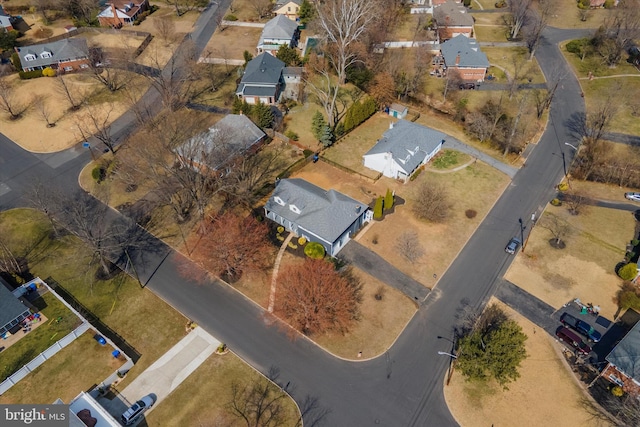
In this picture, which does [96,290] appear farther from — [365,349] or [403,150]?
[403,150]

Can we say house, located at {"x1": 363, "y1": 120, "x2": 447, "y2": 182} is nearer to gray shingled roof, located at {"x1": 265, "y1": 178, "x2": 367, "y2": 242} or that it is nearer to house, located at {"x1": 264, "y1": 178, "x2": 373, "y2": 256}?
house, located at {"x1": 264, "y1": 178, "x2": 373, "y2": 256}

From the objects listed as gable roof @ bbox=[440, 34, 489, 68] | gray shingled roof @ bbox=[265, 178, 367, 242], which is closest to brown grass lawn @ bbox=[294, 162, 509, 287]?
gray shingled roof @ bbox=[265, 178, 367, 242]

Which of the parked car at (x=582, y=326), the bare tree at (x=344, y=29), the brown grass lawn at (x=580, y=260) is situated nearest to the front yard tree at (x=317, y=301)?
the brown grass lawn at (x=580, y=260)

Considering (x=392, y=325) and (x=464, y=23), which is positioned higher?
(x=464, y=23)

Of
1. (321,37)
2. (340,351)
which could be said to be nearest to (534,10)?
(321,37)

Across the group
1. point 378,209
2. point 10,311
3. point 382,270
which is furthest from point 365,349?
point 10,311

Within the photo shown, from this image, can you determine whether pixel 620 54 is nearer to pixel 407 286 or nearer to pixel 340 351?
pixel 407 286

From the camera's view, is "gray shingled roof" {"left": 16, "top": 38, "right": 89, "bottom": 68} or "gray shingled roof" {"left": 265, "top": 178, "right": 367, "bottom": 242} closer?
"gray shingled roof" {"left": 265, "top": 178, "right": 367, "bottom": 242}
